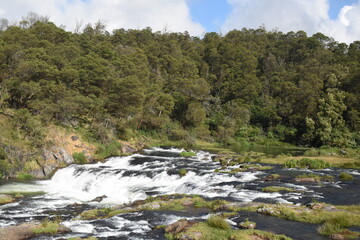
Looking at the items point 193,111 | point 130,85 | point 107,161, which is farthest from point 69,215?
point 193,111

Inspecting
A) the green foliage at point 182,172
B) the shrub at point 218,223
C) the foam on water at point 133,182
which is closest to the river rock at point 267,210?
the shrub at point 218,223

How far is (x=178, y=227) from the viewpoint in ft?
34.6

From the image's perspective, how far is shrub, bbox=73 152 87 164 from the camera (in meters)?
30.3

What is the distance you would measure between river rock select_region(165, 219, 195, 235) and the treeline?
21704 mm

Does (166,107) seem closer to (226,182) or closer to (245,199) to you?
(226,182)

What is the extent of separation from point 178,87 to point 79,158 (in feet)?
107

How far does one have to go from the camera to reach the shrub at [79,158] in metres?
30.3

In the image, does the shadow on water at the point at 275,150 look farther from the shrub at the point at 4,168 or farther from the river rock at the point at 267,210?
the shrub at the point at 4,168

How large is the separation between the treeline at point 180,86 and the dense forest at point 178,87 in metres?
0.17

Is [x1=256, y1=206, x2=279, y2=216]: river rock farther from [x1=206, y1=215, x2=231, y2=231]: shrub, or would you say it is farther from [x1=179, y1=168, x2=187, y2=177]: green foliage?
[x1=179, y1=168, x2=187, y2=177]: green foliage

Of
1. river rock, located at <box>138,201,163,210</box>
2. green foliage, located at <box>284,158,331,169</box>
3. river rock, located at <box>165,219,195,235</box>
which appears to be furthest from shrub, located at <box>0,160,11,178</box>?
green foliage, located at <box>284,158,331,169</box>

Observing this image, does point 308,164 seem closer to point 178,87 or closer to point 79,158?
point 79,158

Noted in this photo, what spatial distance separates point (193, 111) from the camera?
5509 centimetres

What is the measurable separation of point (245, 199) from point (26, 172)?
64.1 ft
